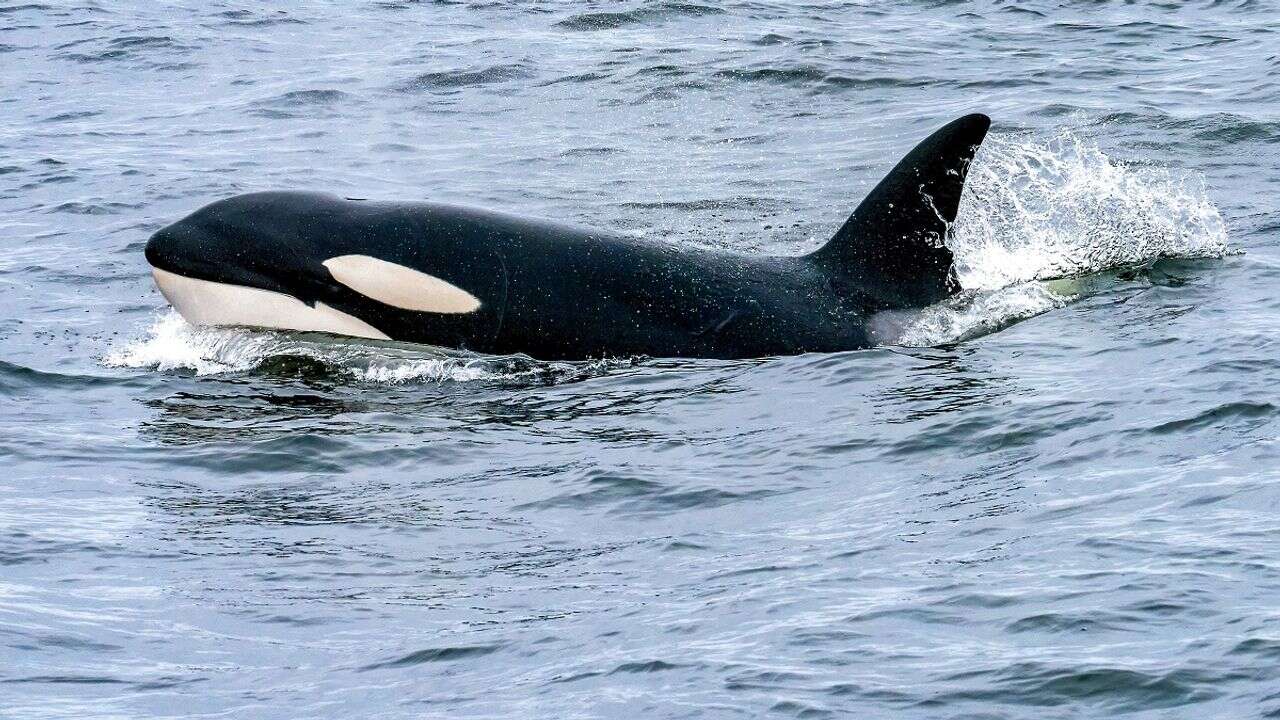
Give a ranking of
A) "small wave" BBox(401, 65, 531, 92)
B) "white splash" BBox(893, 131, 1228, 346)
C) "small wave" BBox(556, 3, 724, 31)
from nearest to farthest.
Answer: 1. "white splash" BBox(893, 131, 1228, 346)
2. "small wave" BBox(401, 65, 531, 92)
3. "small wave" BBox(556, 3, 724, 31)

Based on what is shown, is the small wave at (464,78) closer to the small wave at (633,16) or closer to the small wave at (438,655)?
the small wave at (633,16)

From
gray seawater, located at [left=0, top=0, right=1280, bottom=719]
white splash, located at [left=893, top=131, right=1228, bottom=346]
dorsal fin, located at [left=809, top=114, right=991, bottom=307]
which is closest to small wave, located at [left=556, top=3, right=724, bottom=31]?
gray seawater, located at [left=0, top=0, right=1280, bottom=719]

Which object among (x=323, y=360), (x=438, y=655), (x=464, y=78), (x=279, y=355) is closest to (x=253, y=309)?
(x=279, y=355)

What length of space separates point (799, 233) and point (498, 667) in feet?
33.0

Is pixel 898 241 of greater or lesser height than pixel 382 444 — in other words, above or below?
above

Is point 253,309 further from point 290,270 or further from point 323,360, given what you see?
point 323,360

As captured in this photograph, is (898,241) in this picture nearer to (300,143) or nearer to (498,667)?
(498,667)

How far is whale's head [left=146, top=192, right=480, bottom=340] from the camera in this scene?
11562mm

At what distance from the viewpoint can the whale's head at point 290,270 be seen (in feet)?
37.9

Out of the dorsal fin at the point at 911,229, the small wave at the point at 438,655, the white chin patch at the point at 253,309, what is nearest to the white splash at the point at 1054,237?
the dorsal fin at the point at 911,229

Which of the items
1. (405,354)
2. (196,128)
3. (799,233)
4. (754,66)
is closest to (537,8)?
(754,66)

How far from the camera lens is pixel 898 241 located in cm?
1167

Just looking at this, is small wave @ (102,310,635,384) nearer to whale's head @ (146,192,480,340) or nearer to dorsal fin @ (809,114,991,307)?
whale's head @ (146,192,480,340)

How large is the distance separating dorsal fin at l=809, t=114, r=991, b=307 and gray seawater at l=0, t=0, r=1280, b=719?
0.23 meters
